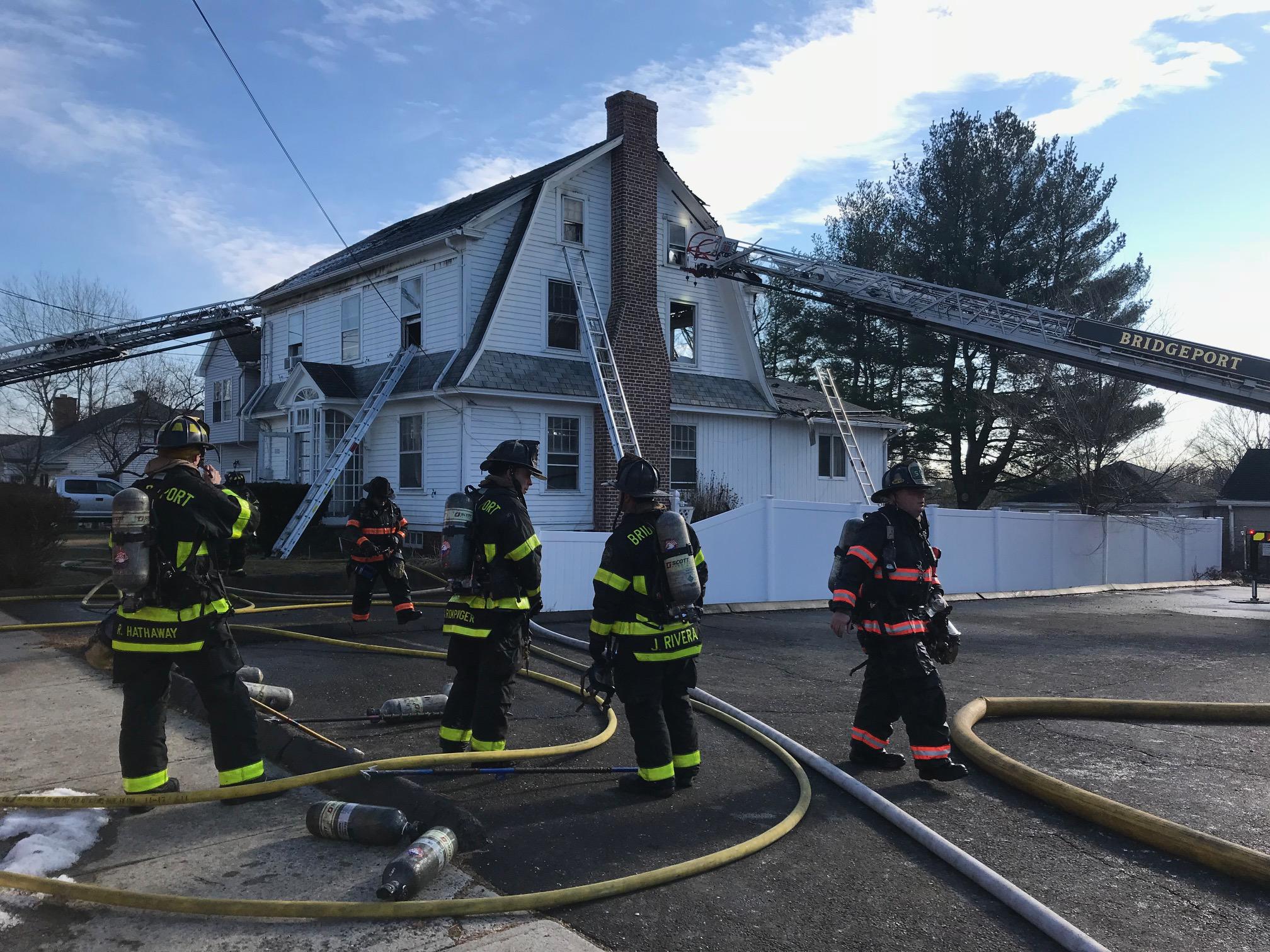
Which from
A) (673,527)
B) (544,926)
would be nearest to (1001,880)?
(544,926)

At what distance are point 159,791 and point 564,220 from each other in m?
15.5

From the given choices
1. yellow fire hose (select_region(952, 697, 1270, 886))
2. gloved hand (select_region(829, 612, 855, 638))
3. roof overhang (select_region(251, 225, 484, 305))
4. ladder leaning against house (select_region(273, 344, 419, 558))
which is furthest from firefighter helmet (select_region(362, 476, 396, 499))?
roof overhang (select_region(251, 225, 484, 305))

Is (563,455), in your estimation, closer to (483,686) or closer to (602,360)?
(602,360)

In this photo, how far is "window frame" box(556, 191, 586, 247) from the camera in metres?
18.4

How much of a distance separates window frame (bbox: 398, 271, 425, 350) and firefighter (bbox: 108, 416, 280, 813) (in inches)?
562

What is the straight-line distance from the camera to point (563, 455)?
1825 centimetres

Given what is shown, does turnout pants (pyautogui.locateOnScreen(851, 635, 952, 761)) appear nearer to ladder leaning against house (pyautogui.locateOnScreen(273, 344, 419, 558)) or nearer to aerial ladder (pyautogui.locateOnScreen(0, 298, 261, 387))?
ladder leaning against house (pyautogui.locateOnScreen(273, 344, 419, 558))

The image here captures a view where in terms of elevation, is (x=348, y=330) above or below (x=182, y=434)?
above

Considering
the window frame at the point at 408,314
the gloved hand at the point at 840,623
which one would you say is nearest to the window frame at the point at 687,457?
the window frame at the point at 408,314

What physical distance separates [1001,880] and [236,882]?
120 inches

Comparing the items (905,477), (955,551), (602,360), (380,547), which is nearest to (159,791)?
(905,477)

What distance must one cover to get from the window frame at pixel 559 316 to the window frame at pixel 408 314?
254 centimetres

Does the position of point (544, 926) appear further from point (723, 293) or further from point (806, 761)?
point (723, 293)

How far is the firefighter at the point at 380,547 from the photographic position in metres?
9.93
